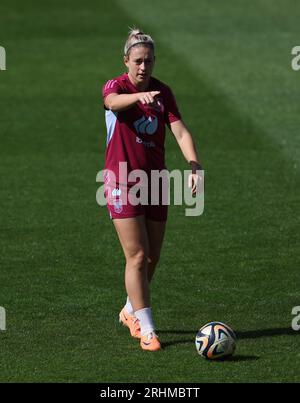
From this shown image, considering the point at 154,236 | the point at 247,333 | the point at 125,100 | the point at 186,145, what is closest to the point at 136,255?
the point at 154,236

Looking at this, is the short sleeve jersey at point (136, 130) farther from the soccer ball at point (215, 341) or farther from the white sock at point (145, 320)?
the soccer ball at point (215, 341)

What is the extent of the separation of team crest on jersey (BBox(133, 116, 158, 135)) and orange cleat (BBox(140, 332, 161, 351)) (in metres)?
1.73

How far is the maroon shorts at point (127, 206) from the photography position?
1053cm

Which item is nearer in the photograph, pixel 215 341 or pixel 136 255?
pixel 215 341

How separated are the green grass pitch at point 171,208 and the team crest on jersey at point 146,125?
1816 mm

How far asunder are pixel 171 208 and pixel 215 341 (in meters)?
5.93

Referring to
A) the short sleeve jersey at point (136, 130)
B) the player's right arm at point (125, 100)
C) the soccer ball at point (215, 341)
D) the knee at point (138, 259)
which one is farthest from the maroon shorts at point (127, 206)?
the soccer ball at point (215, 341)

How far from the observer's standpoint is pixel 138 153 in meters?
10.6

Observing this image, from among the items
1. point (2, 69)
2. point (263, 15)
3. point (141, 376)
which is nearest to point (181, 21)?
point (263, 15)

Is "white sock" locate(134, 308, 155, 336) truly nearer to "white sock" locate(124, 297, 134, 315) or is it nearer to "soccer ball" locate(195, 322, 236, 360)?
"white sock" locate(124, 297, 134, 315)

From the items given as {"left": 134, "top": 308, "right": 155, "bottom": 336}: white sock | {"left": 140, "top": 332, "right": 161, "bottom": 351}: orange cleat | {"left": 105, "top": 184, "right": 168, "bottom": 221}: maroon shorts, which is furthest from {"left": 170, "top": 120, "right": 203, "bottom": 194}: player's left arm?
{"left": 140, "top": 332, "right": 161, "bottom": 351}: orange cleat

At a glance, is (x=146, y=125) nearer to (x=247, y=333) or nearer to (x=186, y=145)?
(x=186, y=145)

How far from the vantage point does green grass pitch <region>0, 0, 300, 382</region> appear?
1033 cm
